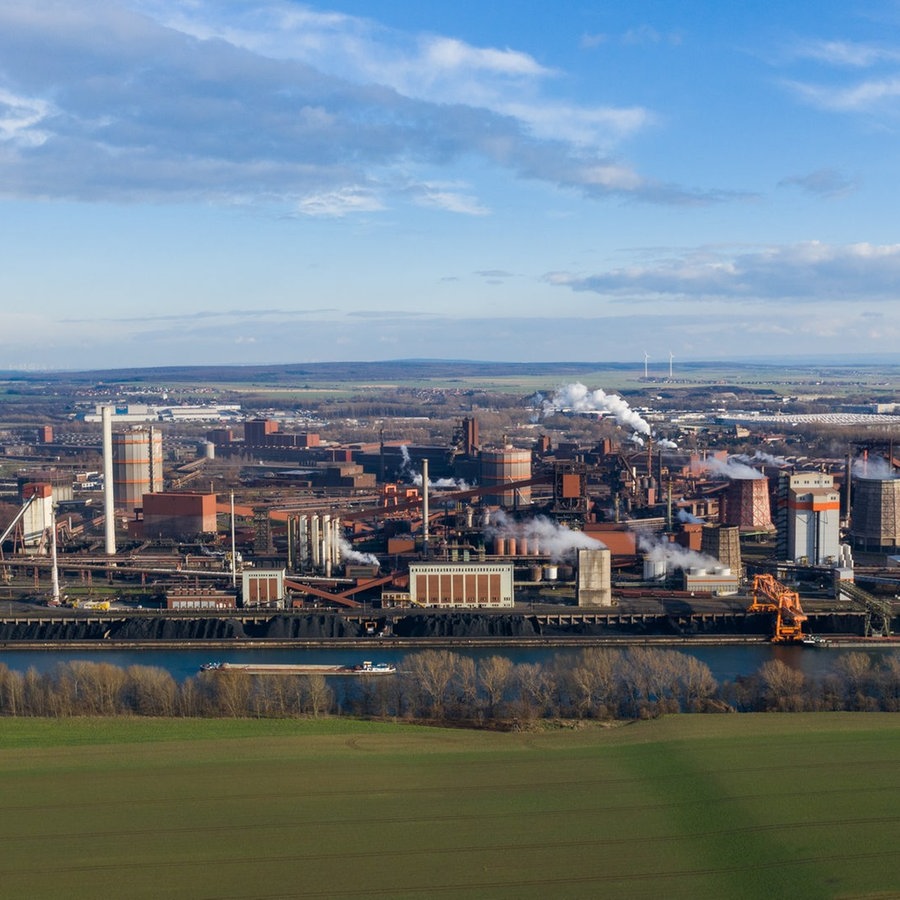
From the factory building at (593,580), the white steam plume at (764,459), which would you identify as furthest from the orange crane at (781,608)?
the white steam plume at (764,459)

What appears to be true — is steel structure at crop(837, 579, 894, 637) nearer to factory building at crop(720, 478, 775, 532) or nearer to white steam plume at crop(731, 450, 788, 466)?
factory building at crop(720, 478, 775, 532)

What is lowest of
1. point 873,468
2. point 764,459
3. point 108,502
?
point 108,502

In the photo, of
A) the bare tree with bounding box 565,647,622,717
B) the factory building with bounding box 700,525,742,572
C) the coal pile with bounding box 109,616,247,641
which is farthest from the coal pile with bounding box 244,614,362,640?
the factory building with bounding box 700,525,742,572

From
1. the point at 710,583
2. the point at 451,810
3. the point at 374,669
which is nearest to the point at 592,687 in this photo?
the point at 374,669

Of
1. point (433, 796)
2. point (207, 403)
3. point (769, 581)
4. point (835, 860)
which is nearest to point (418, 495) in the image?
point (769, 581)

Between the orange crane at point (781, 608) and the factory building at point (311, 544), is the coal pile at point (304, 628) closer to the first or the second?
the factory building at point (311, 544)

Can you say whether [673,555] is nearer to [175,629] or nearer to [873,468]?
[175,629]
